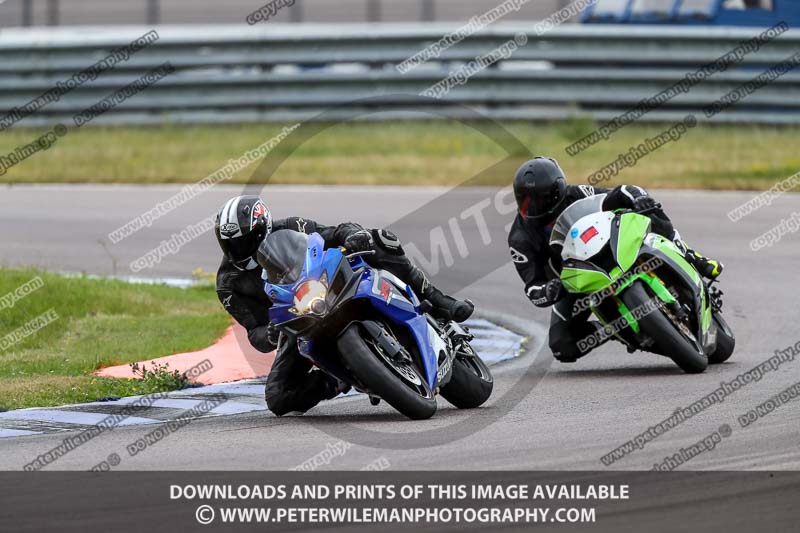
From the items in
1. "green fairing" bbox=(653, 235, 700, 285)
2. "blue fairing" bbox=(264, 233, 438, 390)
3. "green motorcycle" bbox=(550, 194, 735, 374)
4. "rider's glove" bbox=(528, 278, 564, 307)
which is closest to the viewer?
"blue fairing" bbox=(264, 233, 438, 390)

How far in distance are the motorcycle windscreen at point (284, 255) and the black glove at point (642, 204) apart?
312 cm

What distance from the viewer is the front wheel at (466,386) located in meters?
8.58

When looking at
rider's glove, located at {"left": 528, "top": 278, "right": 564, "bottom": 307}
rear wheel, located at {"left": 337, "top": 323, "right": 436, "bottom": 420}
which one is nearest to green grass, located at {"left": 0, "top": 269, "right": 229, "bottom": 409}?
rear wheel, located at {"left": 337, "top": 323, "right": 436, "bottom": 420}

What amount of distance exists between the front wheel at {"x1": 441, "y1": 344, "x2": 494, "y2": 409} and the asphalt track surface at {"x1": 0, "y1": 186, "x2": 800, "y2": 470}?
5.4 inches

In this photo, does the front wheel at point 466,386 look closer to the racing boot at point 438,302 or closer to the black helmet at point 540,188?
the racing boot at point 438,302

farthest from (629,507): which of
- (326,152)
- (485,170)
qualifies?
(326,152)

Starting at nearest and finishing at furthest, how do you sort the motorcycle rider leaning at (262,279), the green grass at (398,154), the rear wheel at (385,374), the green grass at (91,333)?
the rear wheel at (385,374), the motorcycle rider leaning at (262,279), the green grass at (91,333), the green grass at (398,154)

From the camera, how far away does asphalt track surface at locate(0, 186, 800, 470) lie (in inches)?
279

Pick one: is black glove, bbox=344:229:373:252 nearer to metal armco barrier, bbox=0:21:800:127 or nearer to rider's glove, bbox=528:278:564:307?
rider's glove, bbox=528:278:564:307

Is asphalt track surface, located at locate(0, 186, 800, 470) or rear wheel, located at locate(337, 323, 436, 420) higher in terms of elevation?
rear wheel, located at locate(337, 323, 436, 420)

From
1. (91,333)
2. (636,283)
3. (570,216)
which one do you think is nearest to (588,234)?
(570,216)

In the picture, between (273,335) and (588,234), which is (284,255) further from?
(588,234)

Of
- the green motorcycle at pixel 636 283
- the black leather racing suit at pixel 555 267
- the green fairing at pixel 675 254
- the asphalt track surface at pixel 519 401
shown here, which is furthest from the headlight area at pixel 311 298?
the green fairing at pixel 675 254

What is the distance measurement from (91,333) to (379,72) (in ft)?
36.4
